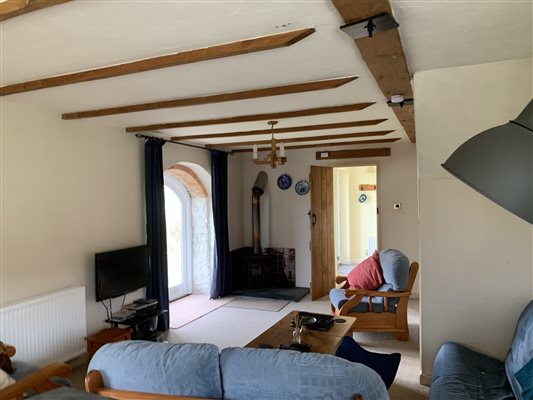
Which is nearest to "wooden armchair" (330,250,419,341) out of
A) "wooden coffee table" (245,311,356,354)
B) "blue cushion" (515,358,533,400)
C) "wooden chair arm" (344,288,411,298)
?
"wooden chair arm" (344,288,411,298)

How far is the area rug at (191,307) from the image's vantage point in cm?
504

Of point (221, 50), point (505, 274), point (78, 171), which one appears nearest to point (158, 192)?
point (78, 171)

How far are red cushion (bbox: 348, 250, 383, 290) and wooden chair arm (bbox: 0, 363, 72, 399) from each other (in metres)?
3.13

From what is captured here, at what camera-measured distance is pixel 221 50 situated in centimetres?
200

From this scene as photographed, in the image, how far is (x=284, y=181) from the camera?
6.63m

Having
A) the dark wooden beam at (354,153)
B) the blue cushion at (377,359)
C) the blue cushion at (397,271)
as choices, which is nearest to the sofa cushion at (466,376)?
the blue cushion at (377,359)

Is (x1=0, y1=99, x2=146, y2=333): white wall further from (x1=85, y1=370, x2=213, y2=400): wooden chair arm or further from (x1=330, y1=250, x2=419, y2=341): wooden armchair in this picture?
(x1=330, y1=250, x2=419, y2=341): wooden armchair

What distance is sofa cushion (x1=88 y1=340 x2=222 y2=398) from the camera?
5.72ft

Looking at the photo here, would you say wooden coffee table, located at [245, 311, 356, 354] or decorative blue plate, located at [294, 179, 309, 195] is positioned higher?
decorative blue plate, located at [294, 179, 309, 195]

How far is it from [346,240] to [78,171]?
248 inches

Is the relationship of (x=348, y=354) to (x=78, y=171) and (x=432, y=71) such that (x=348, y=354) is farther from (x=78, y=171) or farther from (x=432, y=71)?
(x=78, y=171)

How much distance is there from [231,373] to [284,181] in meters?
5.03

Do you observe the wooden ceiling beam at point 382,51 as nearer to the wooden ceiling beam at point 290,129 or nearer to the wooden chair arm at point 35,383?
the wooden ceiling beam at point 290,129

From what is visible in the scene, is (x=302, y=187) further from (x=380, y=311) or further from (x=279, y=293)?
(x=380, y=311)
